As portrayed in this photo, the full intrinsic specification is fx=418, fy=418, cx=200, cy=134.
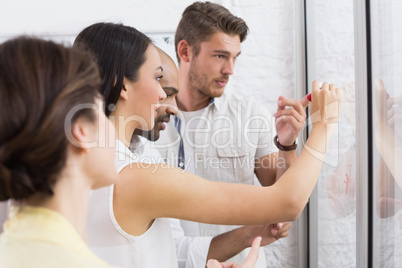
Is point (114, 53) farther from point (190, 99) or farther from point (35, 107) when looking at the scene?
point (190, 99)

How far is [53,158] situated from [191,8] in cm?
125

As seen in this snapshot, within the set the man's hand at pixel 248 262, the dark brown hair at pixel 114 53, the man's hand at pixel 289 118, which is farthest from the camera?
the man's hand at pixel 289 118

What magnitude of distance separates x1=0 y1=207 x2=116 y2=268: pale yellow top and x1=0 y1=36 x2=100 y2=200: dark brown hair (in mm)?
33

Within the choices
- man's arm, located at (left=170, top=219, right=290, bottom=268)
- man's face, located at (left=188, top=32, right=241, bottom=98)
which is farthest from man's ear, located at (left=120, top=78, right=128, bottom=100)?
man's face, located at (left=188, top=32, right=241, bottom=98)

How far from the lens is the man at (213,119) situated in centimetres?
158

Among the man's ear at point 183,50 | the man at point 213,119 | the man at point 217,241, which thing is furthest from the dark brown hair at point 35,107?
the man's ear at point 183,50

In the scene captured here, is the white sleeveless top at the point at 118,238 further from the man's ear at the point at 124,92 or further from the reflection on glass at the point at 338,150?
the reflection on glass at the point at 338,150

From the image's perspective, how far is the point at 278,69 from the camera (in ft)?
5.73

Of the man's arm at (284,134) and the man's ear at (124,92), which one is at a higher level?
the man's ear at (124,92)

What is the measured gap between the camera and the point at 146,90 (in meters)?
0.90

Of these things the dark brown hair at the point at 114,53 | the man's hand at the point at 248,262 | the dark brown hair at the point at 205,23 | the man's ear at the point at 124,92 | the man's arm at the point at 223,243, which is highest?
the dark brown hair at the point at 205,23

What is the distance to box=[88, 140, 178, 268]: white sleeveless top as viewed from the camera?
77 centimetres

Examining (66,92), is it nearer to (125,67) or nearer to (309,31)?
(125,67)

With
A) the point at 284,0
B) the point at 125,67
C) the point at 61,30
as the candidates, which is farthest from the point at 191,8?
the point at 125,67
